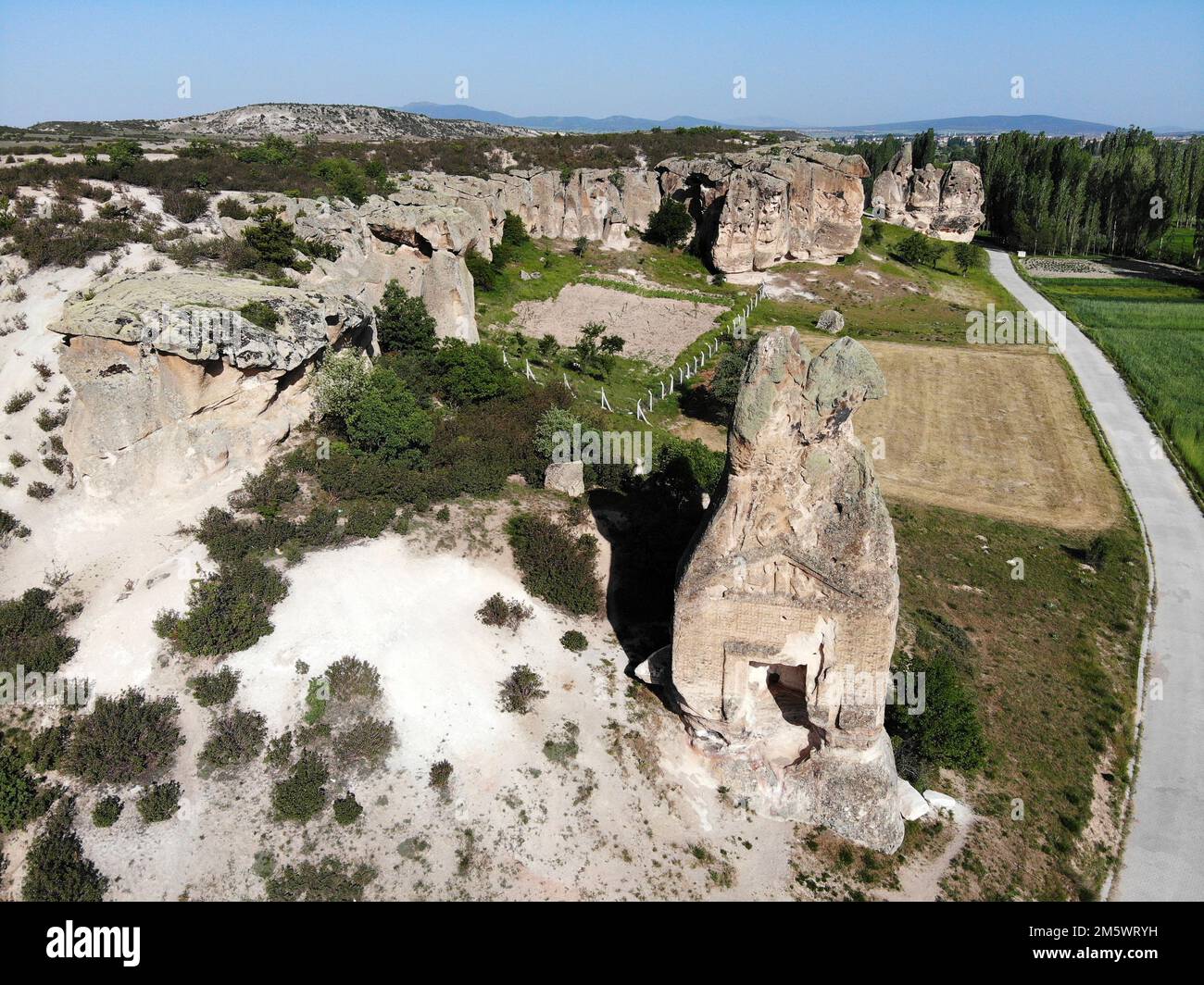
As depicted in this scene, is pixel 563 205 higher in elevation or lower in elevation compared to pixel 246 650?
higher

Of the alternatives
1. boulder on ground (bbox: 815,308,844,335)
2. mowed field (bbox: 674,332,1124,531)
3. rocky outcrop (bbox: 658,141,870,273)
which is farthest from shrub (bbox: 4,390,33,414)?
rocky outcrop (bbox: 658,141,870,273)

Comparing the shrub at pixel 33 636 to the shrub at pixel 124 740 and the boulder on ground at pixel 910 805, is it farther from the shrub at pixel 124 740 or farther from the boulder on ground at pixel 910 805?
the boulder on ground at pixel 910 805

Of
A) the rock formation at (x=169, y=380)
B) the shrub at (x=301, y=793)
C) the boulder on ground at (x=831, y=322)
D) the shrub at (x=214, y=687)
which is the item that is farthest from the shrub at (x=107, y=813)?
the boulder on ground at (x=831, y=322)

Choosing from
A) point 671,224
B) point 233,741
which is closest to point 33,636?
point 233,741
